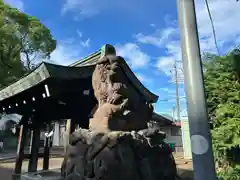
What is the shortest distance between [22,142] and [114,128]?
286 centimetres

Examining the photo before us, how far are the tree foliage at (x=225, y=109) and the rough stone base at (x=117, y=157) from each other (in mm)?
2808

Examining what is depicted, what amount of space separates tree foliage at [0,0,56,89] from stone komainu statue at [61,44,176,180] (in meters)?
11.7

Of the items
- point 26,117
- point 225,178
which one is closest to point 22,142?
point 26,117

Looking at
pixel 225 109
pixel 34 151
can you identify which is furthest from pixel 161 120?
pixel 34 151

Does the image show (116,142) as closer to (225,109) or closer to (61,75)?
(61,75)

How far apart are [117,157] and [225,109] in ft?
13.3

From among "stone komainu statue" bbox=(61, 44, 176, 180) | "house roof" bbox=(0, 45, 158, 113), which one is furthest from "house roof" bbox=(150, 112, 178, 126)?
"stone komainu statue" bbox=(61, 44, 176, 180)

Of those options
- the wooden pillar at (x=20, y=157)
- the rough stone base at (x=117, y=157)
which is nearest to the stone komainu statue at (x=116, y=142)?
the rough stone base at (x=117, y=157)

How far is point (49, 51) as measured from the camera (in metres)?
17.1

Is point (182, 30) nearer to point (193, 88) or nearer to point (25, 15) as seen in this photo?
point (193, 88)

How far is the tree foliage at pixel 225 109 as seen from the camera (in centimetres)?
566

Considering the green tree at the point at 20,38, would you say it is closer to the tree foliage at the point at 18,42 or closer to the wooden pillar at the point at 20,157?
the tree foliage at the point at 18,42

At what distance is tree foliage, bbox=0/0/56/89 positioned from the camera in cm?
1390

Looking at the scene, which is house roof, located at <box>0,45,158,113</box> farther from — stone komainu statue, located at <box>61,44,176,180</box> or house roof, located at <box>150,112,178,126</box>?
house roof, located at <box>150,112,178,126</box>
